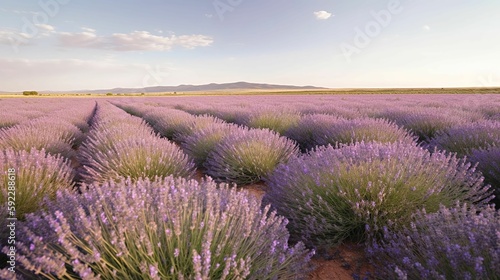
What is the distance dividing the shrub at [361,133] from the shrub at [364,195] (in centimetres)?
187

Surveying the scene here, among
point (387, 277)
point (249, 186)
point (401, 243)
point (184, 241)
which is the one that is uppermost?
point (184, 241)

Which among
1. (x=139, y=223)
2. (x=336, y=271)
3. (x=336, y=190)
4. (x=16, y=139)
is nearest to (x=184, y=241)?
(x=139, y=223)

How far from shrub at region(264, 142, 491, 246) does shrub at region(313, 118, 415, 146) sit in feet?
6.14

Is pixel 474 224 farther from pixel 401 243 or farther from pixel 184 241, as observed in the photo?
pixel 184 241

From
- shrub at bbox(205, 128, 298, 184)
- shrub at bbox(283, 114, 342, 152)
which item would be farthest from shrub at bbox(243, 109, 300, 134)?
shrub at bbox(205, 128, 298, 184)

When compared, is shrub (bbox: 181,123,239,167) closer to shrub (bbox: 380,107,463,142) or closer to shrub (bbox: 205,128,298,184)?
shrub (bbox: 205,128,298,184)

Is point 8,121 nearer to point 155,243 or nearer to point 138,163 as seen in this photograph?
point 138,163

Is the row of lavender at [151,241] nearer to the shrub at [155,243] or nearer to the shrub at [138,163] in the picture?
the shrub at [155,243]

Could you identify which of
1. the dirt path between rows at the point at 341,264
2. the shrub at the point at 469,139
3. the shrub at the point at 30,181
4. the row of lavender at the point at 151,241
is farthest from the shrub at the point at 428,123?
the shrub at the point at 30,181

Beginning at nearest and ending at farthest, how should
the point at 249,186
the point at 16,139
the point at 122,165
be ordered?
1. the point at 122,165
2. the point at 249,186
3. the point at 16,139

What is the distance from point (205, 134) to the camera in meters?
5.20

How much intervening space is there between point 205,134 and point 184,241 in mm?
3876

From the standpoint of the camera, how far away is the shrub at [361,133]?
439 centimetres

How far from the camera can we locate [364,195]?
2174mm
